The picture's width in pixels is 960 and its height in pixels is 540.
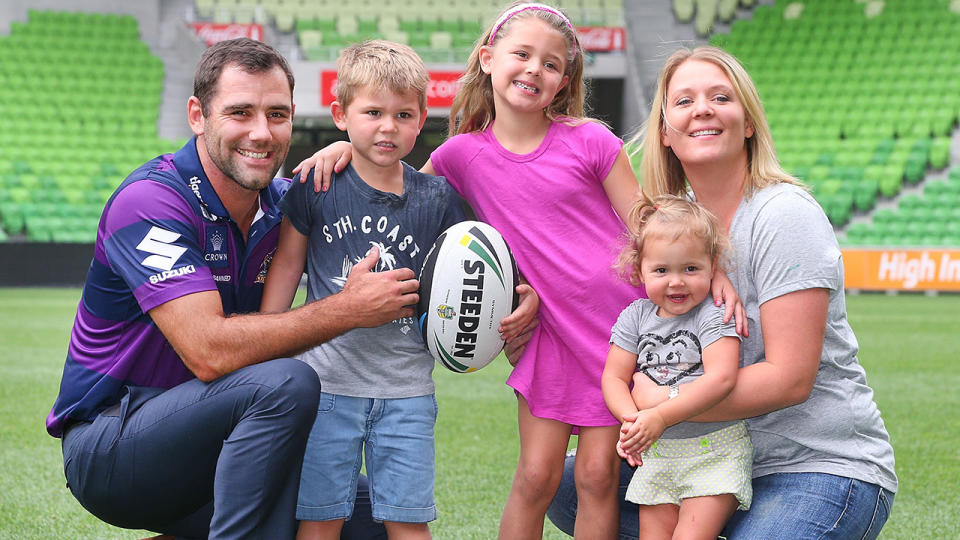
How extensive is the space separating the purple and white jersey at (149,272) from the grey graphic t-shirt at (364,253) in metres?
0.16

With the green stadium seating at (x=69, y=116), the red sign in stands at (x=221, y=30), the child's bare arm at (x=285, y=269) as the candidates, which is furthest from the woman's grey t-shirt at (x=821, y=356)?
the red sign in stands at (x=221, y=30)

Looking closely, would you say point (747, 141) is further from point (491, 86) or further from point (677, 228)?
point (491, 86)

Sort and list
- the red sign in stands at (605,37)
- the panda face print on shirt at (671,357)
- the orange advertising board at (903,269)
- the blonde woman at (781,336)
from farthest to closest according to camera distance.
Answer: the red sign in stands at (605,37) → the orange advertising board at (903,269) → the panda face print on shirt at (671,357) → the blonde woman at (781,336)

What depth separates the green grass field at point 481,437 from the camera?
11.3ft

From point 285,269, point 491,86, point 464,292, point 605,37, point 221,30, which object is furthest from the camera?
point 221,30

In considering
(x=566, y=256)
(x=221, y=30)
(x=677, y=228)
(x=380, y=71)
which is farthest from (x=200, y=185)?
(x=221, y=30)

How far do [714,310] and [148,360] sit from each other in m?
1.54

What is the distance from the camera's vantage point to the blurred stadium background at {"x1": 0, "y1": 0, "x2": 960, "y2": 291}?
1535cm

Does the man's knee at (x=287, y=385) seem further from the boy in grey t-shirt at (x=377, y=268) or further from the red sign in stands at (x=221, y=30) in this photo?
the red sign in stands at (x=221, y=30)

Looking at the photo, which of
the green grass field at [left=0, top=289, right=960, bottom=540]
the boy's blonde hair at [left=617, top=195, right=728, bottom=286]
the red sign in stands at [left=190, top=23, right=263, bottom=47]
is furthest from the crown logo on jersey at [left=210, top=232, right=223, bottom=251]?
the red sign in stands at [left=190, top=23, right=263, bottom=47]

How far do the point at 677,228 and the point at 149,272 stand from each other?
1361mm

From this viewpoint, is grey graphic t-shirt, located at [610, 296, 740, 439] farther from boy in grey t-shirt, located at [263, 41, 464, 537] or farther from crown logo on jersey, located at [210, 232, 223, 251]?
crown logo on jersey, located at [210, 232, 223, 251]

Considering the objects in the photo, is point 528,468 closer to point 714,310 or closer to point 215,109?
point 714,310

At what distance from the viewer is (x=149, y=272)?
2.38 m
